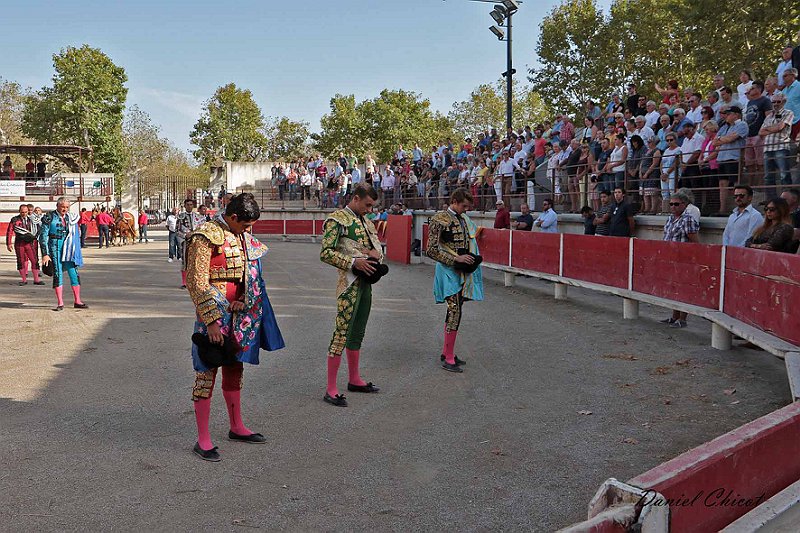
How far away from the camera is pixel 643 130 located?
14.7 metres

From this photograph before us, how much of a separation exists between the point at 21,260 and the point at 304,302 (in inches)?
273

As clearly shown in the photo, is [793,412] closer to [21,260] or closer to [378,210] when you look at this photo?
[21,260]

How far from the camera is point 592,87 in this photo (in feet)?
134

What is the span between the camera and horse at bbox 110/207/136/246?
33.9 m

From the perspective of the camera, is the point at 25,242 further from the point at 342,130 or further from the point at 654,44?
the point at 342,130

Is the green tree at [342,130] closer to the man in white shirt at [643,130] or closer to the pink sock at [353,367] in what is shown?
the man in white shirt at [643,130]

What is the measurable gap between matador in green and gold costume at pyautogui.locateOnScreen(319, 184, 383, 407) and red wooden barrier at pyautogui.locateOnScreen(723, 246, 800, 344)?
12.4 feet

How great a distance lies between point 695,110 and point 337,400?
33.7 feet

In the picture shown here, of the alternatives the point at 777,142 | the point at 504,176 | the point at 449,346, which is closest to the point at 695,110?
the point at 777,142

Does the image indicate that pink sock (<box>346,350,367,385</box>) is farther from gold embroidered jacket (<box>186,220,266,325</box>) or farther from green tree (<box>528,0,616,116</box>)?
green tree (<box>528,0,616,116</box>)

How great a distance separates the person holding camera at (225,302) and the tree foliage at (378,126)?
56641mm

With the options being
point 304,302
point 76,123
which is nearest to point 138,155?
point 76,123

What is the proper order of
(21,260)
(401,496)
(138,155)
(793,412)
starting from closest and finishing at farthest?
(793,412) < (401,496) < (21,260) < (138,155)

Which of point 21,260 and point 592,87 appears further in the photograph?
point 592,87
